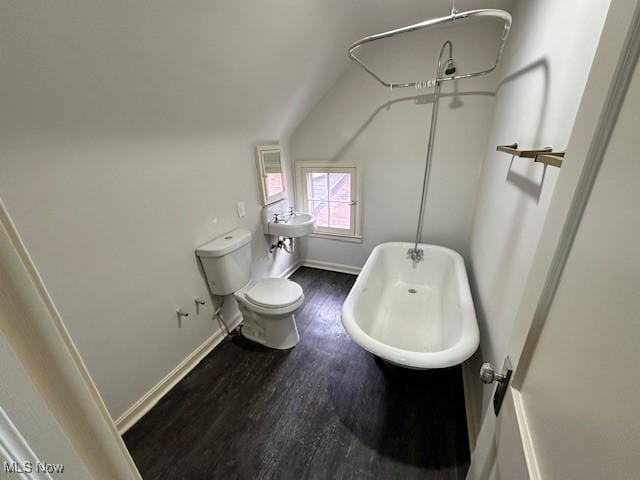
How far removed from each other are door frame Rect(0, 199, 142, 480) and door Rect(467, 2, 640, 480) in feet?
2.53

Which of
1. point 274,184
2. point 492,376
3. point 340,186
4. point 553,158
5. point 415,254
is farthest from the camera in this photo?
point 340,186

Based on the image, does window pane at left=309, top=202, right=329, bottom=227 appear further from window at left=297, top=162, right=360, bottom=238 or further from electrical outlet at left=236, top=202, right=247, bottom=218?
electrical outlet at left=236, top=202, right=247, bottom=218

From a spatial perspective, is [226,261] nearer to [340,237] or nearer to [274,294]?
[274,294]

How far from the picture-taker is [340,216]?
2.88 m

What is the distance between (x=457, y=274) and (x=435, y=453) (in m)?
1.15

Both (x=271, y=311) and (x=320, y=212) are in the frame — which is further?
(x=320, y=212)

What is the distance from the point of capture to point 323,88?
2328 mm

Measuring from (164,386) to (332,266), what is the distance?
77.8 inches

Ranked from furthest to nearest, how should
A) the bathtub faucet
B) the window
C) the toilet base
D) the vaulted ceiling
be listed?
the window → the bathtub faucet → the toilet base → the vaulted ceiling

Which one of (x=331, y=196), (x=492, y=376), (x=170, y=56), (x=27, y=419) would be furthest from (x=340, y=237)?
(x=27, y=419)

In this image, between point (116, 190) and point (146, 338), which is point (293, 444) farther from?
point (116, 190)

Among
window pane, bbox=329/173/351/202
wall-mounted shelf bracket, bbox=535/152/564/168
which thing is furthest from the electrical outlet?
wall-mounted shelf bracket, bbox=535/152/564/168

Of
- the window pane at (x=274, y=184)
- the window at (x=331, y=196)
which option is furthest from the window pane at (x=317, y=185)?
the window pane at (x=274, y=184)

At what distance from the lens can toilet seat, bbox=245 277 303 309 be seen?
183cm
